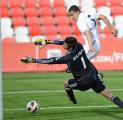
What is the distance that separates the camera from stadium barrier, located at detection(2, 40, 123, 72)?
931 inches

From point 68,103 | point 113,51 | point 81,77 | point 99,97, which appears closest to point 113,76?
point 113,51

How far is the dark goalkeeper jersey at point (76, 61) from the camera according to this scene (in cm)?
1042

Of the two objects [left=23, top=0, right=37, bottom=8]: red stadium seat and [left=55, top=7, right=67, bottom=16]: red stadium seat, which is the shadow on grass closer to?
[left=55, top=7, right=67, bottom=16]: red stadium seat

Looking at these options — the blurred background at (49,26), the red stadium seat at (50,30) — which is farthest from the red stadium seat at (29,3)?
the red stadium seat at (50,30)

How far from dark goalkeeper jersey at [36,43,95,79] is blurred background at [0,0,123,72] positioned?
13.3 m

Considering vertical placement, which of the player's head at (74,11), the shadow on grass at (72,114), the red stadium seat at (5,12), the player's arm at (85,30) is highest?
the red stadium seat at (5,12)

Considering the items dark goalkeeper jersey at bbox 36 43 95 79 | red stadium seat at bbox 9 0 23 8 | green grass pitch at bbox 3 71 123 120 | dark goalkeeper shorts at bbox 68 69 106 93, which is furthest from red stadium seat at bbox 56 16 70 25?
dark goalkeeper jersey at bbox 36 43 95 79

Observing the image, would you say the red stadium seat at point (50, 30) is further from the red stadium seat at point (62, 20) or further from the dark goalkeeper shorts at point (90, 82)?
the dark goalkeeper shorts at point (90, 82)

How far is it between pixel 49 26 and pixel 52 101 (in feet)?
53.7

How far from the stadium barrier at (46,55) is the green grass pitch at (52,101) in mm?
2383

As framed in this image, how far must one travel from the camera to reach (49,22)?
30.0 meters

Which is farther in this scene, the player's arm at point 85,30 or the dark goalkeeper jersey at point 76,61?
the player's arm at point 85,30

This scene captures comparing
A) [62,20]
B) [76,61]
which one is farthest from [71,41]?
[62,20]

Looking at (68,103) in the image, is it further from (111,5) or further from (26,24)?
(111,5)
